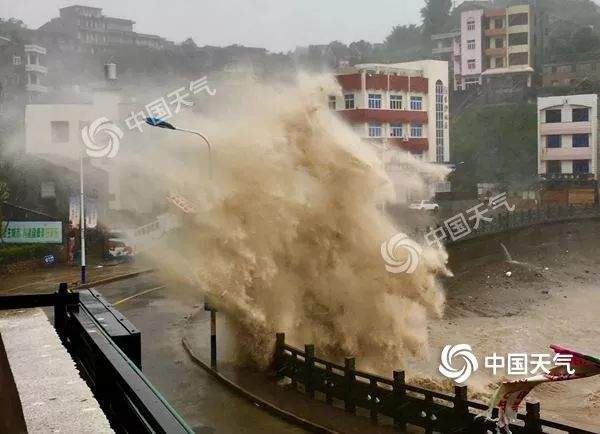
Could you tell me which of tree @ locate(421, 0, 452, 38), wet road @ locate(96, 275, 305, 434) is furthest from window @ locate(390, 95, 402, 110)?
tree @ locate(421, 0, 452, 38)

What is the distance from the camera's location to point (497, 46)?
66.9 metres

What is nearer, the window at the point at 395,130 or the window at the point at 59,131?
the window at the point at 59,131

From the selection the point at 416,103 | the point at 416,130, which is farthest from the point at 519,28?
the point at 416,130

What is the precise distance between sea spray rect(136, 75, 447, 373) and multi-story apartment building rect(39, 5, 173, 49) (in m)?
55.2

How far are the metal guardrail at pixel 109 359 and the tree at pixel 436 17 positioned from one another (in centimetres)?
8170

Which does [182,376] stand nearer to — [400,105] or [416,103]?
[400,105]

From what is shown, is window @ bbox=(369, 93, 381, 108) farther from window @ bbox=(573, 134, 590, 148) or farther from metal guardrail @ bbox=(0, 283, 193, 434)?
metal guardrail @ bbox=(0, 283, 193, 434)

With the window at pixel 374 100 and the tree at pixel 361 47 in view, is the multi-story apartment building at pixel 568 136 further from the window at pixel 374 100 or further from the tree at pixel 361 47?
the tree at pixel 361 47

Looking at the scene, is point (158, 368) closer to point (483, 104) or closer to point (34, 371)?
point (34, 371)

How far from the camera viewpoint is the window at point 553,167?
182ft

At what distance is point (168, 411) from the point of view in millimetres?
2809

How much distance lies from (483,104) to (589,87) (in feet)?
34.9

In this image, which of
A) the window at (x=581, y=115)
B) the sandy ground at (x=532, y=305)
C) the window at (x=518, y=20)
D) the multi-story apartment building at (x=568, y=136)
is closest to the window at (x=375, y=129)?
the sandy ground at (x=532, y=305)

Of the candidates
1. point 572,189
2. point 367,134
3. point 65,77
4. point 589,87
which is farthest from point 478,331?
point 65,77
